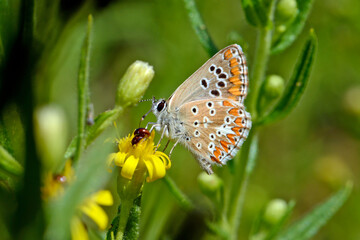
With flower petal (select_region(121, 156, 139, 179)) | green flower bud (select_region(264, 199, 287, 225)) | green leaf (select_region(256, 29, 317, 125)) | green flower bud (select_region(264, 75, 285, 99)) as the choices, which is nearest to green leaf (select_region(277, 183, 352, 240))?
green flower bud (select_region(264, 199, 287, 225))

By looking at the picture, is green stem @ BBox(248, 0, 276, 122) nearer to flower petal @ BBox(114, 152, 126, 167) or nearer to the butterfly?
the butterfly

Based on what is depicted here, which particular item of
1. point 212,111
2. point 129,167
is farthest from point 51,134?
point 212,111

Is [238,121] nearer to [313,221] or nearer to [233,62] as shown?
[233,62]

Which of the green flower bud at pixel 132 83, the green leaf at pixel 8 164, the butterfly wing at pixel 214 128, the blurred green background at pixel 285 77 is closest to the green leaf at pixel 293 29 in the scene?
the butterfly wing at pixel 214 128

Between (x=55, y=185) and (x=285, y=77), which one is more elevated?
(x=55, y=185)

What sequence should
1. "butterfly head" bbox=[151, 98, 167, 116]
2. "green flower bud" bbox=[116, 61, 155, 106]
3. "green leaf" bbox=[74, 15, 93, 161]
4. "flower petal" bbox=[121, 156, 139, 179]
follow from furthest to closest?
"butterfly head" bbox=[151, 98, 167, 116]
"green flower bud" bbox=[116, 61, 155, 106]
"flower petal" bbox=[121, 156, 139, 179]
"green leaf" bbox=[74, 15, 93, 161]

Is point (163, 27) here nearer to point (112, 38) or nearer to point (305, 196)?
point (112, 38)

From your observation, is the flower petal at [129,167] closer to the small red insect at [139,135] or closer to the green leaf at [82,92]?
the small red insect at [139,135]
